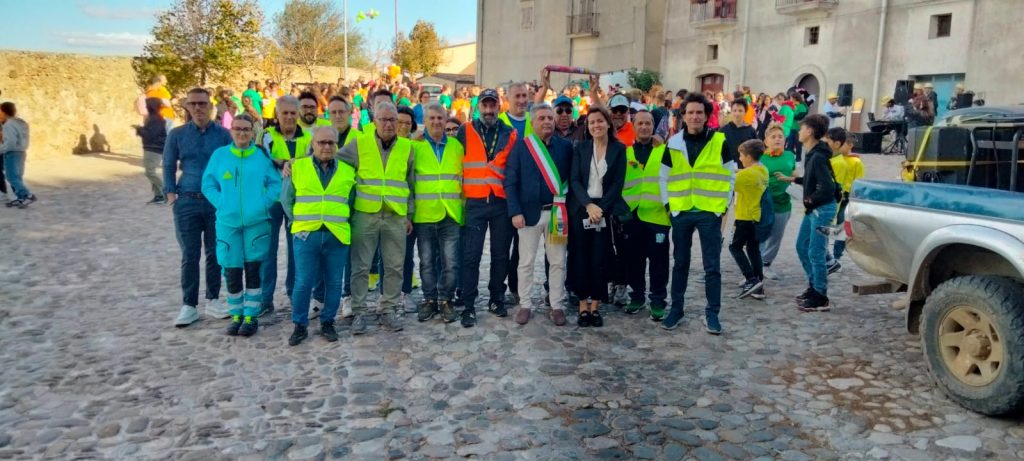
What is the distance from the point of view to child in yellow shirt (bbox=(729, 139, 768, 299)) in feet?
23.1

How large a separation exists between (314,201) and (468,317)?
5.35ft

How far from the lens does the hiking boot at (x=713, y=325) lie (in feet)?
19.9

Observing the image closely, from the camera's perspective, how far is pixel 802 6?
92.2 feet

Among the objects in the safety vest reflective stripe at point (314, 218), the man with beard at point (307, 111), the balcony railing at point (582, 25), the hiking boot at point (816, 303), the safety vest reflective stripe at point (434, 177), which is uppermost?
the balcony railing at point (582, 25)

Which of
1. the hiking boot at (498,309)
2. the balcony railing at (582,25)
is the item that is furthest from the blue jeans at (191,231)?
the balcony railing at (582,25)

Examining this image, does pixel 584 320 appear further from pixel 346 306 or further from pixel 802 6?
pixel 802 6

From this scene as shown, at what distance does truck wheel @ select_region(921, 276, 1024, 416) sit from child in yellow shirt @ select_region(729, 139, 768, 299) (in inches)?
92.5

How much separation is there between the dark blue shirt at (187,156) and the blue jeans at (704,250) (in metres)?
3.99

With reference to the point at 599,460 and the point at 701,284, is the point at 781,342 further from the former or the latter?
the point at 599,460

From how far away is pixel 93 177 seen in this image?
15.7 meters

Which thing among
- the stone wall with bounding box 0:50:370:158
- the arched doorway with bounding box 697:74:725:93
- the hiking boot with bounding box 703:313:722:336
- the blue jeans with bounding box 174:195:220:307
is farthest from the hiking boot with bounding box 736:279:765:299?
the arched doorway with bounding box 697:74:725:93

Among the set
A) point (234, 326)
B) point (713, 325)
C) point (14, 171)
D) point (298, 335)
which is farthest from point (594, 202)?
point (14, 171)

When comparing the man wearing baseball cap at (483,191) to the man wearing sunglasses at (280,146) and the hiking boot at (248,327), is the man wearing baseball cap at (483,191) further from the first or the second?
the hiking boot at (248,327)

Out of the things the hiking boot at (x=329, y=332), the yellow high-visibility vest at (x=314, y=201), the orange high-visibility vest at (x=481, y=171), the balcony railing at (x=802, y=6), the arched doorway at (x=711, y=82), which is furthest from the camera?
the arched doorway at (x=711, y=82)
